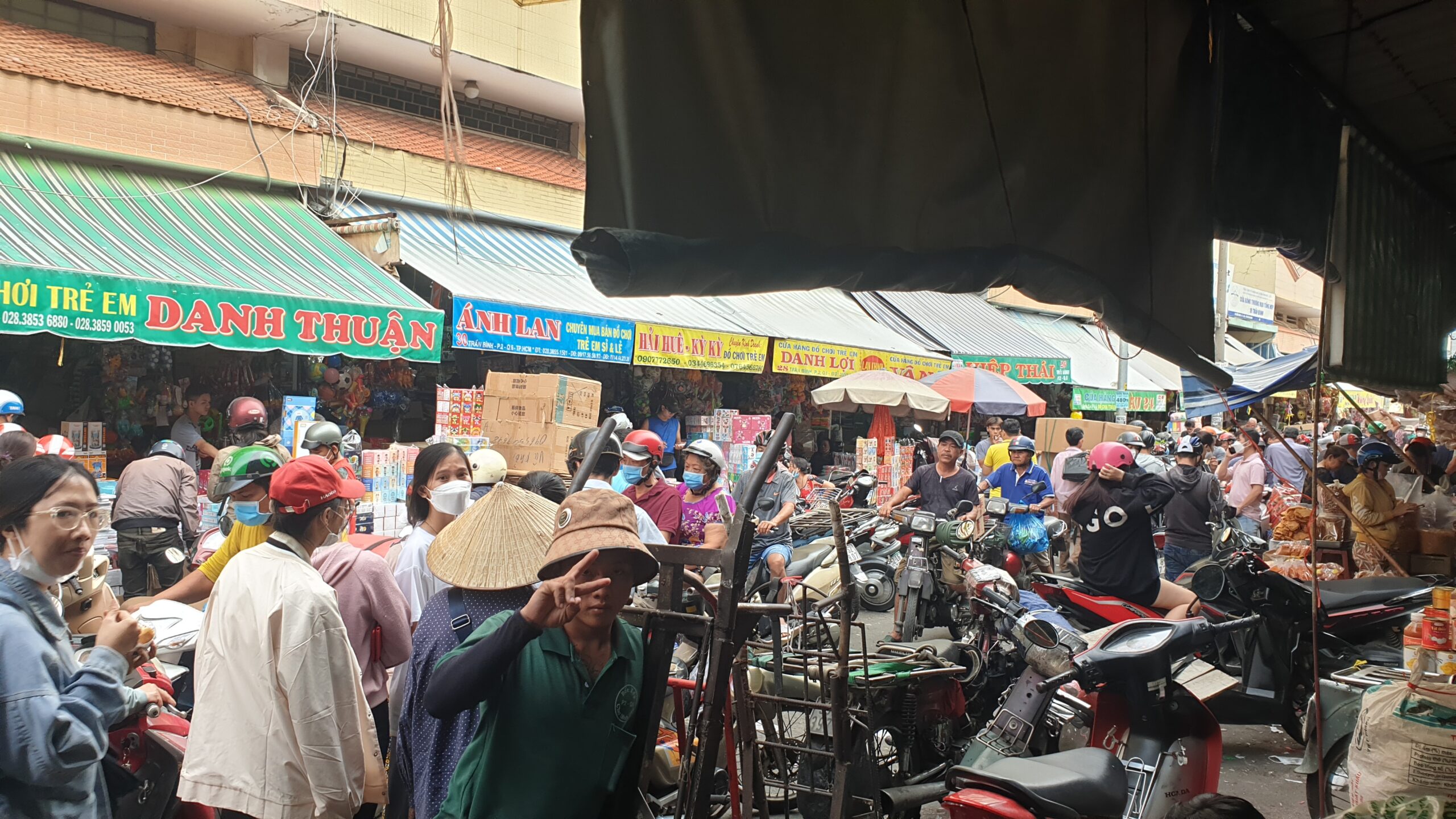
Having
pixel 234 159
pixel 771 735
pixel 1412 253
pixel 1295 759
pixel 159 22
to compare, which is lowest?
pixel 1295 759

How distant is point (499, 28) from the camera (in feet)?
49.5

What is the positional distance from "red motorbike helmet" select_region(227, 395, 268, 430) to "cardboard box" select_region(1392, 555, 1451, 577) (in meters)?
10.1

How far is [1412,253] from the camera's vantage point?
5.35 meters

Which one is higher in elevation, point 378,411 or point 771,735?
point 378,411

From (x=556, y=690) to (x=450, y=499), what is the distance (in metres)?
2.27

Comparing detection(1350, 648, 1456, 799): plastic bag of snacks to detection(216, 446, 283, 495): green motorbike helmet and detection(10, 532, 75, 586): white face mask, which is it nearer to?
detection(10, 532, 75, 586): white face mask

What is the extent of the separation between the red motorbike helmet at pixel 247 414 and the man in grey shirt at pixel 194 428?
1541 millimetres

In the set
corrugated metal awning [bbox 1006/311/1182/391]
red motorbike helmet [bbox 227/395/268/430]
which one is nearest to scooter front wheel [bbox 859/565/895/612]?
red motorbike helmet [bbox 227/395/268/430]

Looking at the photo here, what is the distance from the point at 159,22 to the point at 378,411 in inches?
230

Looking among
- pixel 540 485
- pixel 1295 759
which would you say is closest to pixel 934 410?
pixel 1295 759

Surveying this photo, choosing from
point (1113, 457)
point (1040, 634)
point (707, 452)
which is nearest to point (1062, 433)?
point (1113, 457)

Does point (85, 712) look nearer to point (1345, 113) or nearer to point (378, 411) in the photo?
point (1345, 113)

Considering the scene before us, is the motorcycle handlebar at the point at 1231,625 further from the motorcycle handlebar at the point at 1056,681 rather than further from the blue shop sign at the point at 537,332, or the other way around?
the blue shop sign at the point at 537,332

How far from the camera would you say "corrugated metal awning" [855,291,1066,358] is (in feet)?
70.2
